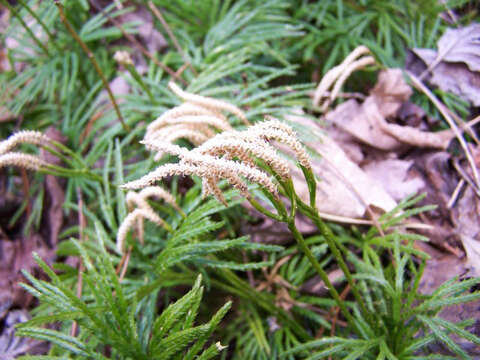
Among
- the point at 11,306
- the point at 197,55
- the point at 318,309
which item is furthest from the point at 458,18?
the point at 11,306

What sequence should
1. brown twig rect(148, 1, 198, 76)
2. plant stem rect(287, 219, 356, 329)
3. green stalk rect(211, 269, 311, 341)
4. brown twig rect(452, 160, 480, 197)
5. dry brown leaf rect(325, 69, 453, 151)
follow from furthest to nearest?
brown twig rect(148, 1, 198, 76)
dry brown leaf rect(325, 69, 453, 151)
brown twig rect(452, 160, 480, 197)
green stalk rect(211, 269, 311, 341)
plant stem rect(287, 219, 356, 329)

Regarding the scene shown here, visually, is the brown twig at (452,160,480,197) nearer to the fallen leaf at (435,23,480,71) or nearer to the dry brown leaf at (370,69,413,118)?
the dry brown leaf at (370,69,413,118)

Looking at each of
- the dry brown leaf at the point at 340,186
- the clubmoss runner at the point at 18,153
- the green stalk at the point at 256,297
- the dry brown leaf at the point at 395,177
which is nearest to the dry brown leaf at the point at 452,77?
the dry brown leaf at the point at 395,177

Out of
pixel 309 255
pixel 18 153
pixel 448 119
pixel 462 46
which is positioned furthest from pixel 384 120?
pixel 18 153

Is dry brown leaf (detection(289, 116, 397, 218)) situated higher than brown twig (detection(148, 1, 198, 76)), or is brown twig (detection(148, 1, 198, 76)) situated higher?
brown twig (detection(148, 1, 198, 76))

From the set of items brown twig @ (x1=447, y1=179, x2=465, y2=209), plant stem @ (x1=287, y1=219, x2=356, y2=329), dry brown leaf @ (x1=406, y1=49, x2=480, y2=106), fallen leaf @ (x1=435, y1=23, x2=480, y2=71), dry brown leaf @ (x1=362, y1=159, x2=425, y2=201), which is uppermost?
plant stem @ (x1=287, y1=219, x2=356, y2=329)

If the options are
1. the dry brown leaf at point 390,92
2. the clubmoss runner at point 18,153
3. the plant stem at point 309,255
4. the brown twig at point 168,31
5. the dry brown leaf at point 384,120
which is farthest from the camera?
the brown twig at point 168,31

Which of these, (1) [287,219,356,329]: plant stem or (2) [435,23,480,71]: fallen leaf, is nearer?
(1) [287,219,356,329]: plant stem

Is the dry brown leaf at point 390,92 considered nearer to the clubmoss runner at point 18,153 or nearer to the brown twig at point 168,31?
the brown twig at point 168,31

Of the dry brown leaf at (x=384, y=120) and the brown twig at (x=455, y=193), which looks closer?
the brown twig at (x=455, y=193)

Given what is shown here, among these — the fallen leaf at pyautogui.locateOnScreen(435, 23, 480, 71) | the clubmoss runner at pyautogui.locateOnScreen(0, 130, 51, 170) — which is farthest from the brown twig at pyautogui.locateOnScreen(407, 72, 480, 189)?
the clubmoss runner at pyautogui.locateOnScreen(0, 130, 51, 170)

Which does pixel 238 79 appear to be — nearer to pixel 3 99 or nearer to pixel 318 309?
pixel 318 309
